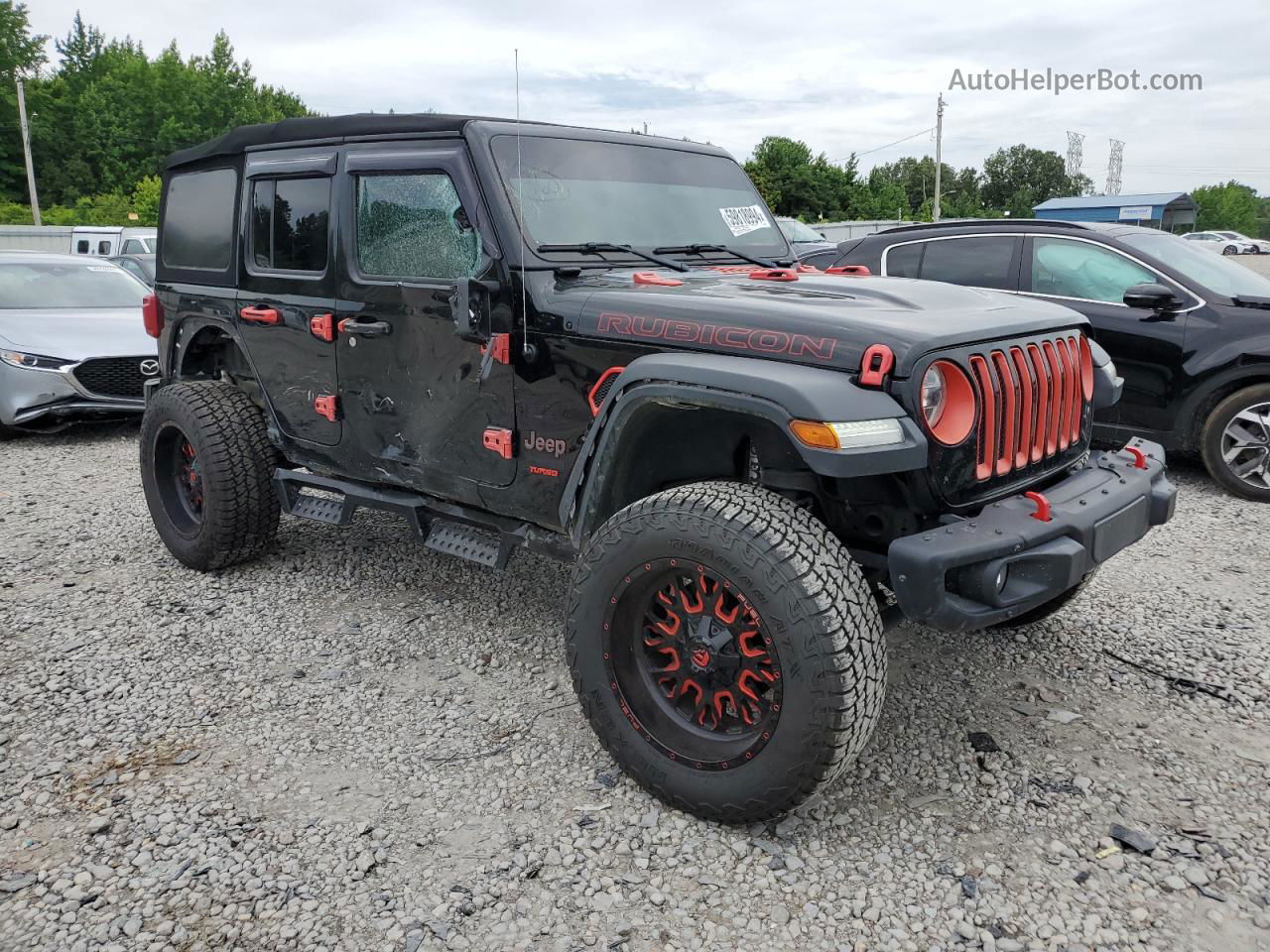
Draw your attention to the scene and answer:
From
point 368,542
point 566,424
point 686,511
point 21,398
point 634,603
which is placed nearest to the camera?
point 686,511

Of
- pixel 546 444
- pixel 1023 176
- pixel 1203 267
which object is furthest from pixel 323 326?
pixel 1023 176

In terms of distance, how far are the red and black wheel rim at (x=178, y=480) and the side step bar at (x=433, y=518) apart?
0.55 m

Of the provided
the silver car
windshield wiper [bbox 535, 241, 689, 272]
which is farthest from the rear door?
the silver car

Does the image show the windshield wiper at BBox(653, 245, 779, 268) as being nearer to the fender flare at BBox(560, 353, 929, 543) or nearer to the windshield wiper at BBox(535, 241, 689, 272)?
the windshield wiper at BBox(535, 241, 689, 272)

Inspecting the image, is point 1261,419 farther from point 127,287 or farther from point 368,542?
point 127,287

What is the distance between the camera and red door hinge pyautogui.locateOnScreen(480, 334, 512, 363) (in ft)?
10.8

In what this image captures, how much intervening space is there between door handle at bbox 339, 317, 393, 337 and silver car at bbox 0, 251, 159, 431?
14.2 feet

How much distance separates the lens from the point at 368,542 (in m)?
5.18

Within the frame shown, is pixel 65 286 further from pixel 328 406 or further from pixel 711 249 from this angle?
pixel 711 249

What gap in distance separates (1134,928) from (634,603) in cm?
147

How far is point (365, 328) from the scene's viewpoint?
12.3ft

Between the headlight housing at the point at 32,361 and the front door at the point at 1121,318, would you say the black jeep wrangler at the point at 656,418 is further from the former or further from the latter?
the headlight housing at the point at 32,361

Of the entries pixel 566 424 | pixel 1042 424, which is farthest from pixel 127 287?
pixel 1042 424

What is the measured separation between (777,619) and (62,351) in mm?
7379
